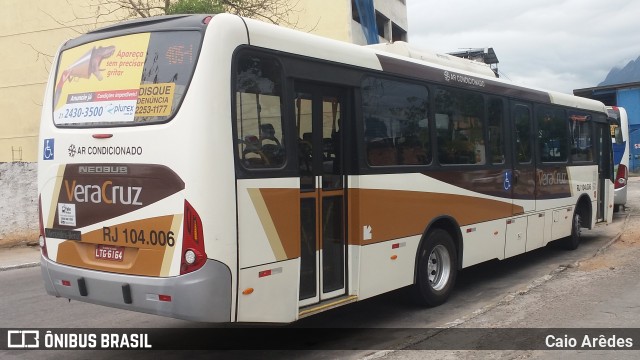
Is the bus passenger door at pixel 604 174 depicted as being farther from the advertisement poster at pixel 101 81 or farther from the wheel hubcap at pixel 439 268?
the advertisement poster at pixel 101 81

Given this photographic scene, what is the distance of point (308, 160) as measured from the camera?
5461 mm

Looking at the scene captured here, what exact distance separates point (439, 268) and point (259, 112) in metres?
3.72

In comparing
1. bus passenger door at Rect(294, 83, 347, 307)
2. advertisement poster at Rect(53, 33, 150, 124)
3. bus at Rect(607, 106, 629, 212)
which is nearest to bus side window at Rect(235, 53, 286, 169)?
bus passenger door at Rect(294, 83, 347, 307)

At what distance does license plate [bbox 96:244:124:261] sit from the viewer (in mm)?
4855

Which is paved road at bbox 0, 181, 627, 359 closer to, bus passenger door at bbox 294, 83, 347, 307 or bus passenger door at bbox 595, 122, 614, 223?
bus passenger door at bbox 294, 83, 347, 307

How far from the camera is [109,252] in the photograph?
A: 16.2 feet

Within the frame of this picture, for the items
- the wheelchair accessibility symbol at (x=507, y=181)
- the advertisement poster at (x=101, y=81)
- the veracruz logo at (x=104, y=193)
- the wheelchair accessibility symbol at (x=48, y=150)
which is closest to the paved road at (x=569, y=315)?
the wheelchair accessibility symbol at (x=507, y=181)

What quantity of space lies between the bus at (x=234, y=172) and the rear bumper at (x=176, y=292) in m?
0.01

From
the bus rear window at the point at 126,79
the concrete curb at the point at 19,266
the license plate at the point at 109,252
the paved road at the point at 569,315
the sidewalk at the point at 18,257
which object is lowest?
the concrete curb at the point at 19,266

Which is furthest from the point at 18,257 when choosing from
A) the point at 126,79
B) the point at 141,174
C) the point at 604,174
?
the point at 604,174

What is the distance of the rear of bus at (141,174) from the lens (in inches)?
175

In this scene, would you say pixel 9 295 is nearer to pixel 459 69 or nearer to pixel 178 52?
pixel 178 52

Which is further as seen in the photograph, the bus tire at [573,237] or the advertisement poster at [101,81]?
the bus tire at [573,237]

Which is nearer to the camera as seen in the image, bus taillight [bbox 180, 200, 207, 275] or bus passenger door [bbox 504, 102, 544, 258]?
bus taillight [bbox 180, 200, 207, 275]
